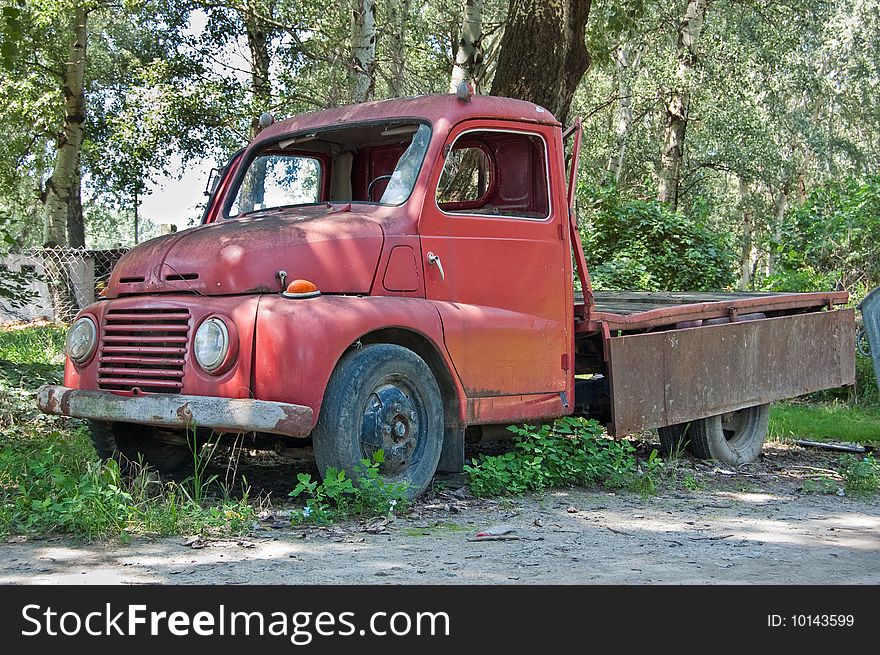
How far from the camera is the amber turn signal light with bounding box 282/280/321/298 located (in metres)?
5.63

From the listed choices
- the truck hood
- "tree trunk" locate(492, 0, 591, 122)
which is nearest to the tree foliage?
"tree trunk" locate(492, 0, 591, 122)

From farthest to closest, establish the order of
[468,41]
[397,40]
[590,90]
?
[590,90] < [397,40] < [468,41]

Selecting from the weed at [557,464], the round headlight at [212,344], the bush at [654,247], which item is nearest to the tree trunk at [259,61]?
the bush at [654,247]

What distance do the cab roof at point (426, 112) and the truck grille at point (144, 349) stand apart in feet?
6.16

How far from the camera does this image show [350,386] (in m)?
5.63

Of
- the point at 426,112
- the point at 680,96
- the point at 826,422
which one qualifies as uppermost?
the point at 680,96

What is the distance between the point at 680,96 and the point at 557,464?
18.5 metres

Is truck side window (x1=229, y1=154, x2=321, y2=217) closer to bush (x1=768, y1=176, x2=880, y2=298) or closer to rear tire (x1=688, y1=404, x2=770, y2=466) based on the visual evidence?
rear tire (x1=688, y1=404, x2=770, y2=466)

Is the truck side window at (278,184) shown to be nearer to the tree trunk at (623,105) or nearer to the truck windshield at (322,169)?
the truck windshield at (322,169)

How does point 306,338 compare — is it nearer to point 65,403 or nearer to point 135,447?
point 65,403

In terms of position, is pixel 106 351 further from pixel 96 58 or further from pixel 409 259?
pixel 96 58

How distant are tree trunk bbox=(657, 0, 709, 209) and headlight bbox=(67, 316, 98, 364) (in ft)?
60.3

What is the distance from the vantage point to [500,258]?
21.8 ft

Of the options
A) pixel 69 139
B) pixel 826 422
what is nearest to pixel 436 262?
pixel 826 422
